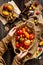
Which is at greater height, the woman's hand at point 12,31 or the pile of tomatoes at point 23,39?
the woman's hand at point 12,31

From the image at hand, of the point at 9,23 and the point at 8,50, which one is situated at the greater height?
the point at 9,23

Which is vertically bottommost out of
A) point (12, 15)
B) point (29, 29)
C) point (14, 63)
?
point (14, 63)

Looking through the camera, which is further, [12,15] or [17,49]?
[12,15]

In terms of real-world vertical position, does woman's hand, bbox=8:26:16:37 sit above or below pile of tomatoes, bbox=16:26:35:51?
above

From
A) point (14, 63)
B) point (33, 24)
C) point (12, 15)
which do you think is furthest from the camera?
point (12, 15)

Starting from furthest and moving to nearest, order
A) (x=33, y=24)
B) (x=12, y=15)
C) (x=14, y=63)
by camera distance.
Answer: (x=12, y=15)
(x=33, y=24)
(x=14, y=63)

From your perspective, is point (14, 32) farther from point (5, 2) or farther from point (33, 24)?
point (5, 2)

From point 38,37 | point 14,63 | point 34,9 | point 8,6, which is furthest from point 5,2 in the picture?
point 14,63
